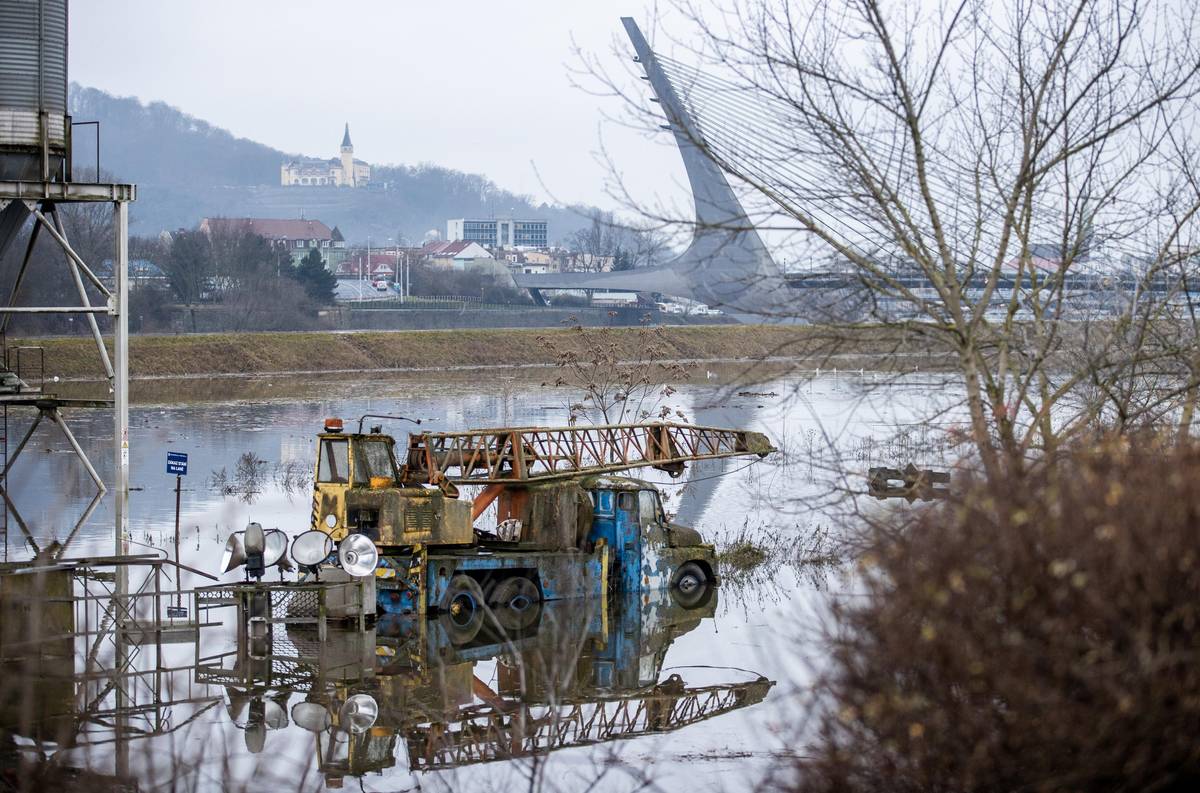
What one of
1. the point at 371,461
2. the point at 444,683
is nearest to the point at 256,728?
the point at 444,683

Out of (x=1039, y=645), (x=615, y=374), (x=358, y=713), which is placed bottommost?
(x=358, y=713)

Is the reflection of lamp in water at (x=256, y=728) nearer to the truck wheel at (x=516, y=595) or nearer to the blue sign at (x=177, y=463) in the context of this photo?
the truck wheel at (x=516, y=595)

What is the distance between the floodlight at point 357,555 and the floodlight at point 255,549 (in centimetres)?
90

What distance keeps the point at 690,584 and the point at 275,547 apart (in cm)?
653

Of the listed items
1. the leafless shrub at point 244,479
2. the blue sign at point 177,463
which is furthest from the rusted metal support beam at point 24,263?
the leafless shrub at point 244,479

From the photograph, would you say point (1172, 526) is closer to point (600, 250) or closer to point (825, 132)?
point (825, 132)

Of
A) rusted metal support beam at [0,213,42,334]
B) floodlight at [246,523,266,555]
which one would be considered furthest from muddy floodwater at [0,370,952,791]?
rusted metal support beam at [0,213,42,334]

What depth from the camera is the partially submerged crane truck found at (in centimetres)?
1867

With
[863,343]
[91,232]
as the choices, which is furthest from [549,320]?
[863,343]

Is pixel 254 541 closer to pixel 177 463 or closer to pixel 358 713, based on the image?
pixel 358 713

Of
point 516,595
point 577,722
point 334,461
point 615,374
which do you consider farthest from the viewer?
point 615,374

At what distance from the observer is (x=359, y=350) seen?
240 ft

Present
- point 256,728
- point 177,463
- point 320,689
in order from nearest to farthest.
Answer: point 256,728 < point 320,689 < point 177,463

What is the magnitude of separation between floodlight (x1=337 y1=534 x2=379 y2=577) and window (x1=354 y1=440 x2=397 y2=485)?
191cm
